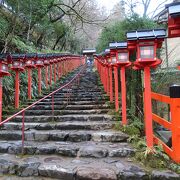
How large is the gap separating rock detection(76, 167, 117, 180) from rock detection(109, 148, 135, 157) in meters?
0.75

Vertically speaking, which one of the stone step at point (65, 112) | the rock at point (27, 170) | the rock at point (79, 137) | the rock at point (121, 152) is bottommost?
the rock at point (27, 170)

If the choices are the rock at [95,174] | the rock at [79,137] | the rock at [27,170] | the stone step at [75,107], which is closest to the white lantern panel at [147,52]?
the rock at [95,174]

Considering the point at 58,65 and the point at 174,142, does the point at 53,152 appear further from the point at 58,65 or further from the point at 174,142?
the point at 58,65

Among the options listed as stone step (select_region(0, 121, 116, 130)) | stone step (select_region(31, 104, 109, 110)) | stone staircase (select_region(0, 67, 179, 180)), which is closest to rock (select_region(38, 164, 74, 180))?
stone staircase (select_region(0, 67, 179, 180))

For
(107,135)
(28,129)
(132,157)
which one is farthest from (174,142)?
(28,129)

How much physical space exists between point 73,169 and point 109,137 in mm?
1549

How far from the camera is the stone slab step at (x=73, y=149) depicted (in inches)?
185

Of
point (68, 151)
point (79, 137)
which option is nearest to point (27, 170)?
point (68, 151)

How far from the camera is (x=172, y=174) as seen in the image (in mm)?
3783

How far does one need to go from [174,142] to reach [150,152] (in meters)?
0.47

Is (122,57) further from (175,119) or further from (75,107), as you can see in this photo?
(75,107)

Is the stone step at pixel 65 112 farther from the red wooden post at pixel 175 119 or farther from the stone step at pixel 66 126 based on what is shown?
the red wooden post at pixel 175 119

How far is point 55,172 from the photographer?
4102 mm

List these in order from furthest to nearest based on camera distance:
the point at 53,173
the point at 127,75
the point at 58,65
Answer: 1. the point at 58,65
2. the point at 127,75
3. the point at 53,173
